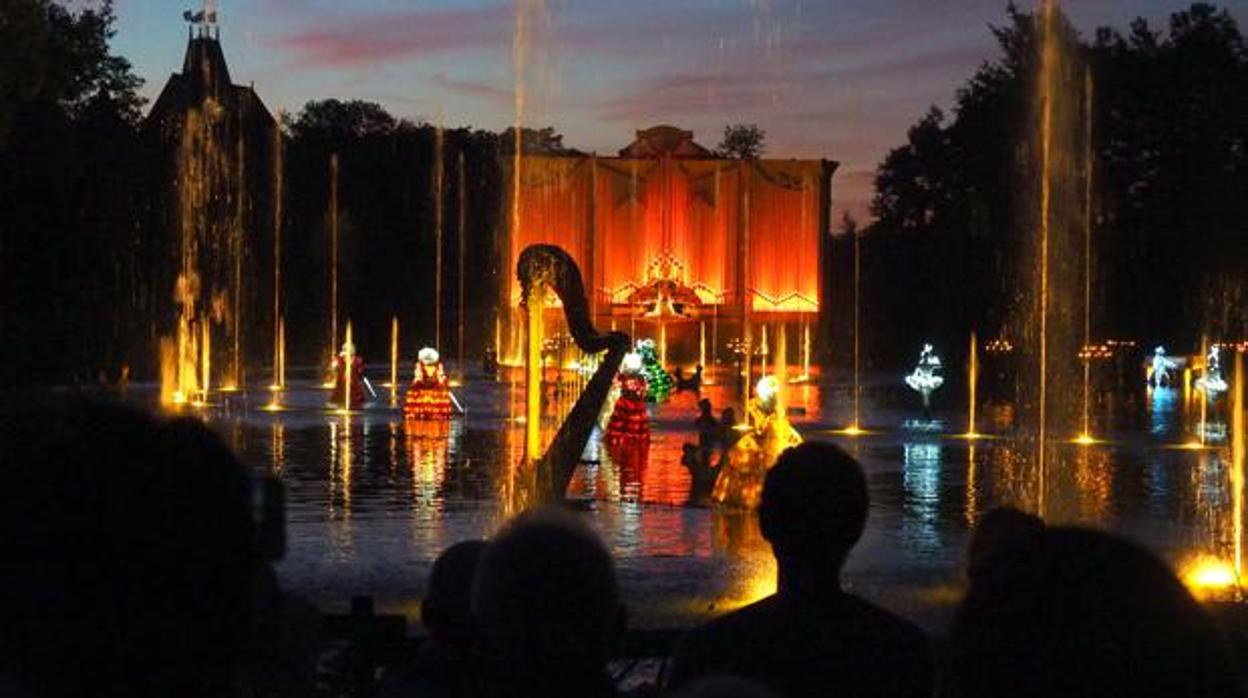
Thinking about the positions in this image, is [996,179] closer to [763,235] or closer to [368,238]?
[763,235]

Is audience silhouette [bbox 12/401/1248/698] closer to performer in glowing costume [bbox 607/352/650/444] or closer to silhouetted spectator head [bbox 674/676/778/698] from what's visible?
silhouetted spectator head [bbox 674/676/778/698]

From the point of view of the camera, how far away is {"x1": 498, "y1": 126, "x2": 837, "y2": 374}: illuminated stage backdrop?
2195 inches

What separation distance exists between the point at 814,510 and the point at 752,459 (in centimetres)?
1179

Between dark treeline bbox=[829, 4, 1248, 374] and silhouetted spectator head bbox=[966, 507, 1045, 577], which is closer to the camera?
silhouetted spectator head bbox=[966, 507, 1045, 577]

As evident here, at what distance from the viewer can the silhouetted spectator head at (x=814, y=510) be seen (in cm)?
347

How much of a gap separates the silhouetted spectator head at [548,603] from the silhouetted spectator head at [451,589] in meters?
0.66

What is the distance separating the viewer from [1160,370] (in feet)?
178

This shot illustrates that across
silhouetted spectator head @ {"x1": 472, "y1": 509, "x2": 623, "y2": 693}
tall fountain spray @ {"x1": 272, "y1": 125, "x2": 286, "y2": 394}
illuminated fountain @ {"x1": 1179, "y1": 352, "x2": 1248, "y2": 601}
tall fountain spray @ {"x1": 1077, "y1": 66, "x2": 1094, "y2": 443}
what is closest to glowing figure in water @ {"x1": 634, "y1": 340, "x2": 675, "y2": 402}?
illuminated fountain @ {"x1": 1179, "y1": 352, "x2": 1248, "y2": 601}

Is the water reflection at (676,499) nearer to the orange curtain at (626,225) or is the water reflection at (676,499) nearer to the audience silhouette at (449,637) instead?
the audience silhouette at (449,637)

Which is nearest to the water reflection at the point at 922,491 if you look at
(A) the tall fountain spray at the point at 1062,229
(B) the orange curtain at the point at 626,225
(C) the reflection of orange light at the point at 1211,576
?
(C) the reflection of orange light at the point at 1211,576

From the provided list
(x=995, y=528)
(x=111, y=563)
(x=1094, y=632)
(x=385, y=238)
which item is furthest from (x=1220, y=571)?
(x=385, y=238)

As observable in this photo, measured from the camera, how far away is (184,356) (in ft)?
144

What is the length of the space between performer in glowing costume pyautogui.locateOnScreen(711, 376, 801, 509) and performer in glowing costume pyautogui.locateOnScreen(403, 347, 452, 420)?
1358 cm

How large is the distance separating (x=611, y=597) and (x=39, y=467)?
95 cm
